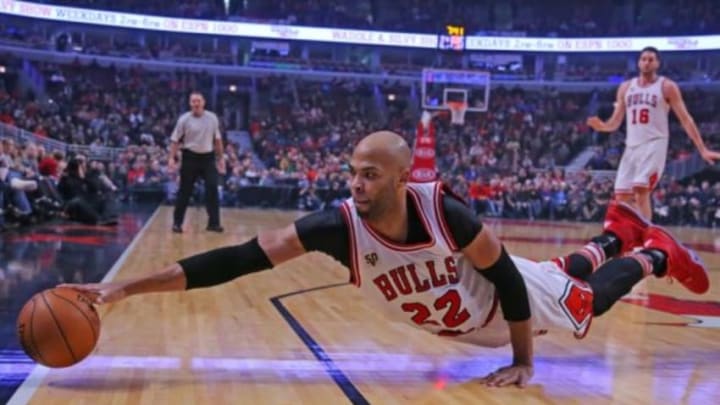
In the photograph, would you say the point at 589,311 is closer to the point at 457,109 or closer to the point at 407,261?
the point at 407,261

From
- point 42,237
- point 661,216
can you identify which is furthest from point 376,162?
point 661,216

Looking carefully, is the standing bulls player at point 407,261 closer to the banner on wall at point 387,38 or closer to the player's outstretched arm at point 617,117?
the player's outstretched arm at point 617,117

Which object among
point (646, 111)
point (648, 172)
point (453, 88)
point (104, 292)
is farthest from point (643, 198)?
point (453, 88)

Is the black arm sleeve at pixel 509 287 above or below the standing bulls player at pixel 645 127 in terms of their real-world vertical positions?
below

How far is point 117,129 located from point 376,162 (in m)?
22.8

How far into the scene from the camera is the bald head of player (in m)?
2.47

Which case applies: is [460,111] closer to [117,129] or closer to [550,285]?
[117,129]

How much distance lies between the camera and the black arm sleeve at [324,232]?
268 cm

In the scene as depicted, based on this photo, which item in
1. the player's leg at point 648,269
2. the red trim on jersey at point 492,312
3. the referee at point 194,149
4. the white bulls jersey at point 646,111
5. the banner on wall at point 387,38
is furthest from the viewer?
the banner on wall at point 387,38

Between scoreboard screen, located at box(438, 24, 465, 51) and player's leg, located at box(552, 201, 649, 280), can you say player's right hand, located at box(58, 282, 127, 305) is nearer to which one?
player's leg, located at box(552, 201, 649, 280)

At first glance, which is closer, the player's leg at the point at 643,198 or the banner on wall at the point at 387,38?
the player's leg at the point at 643,198

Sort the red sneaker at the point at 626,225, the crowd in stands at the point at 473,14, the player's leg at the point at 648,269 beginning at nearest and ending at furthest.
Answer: the player's leg at the point at 648,269 < the red sneaker at the point at 626,225 < the crowd in stands at the point at 473,14

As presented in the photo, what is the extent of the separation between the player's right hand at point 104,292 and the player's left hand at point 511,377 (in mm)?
1340

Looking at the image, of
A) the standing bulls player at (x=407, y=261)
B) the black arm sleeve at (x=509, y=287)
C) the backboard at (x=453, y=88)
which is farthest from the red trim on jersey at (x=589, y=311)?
the backboard at (x=453, y=88)
